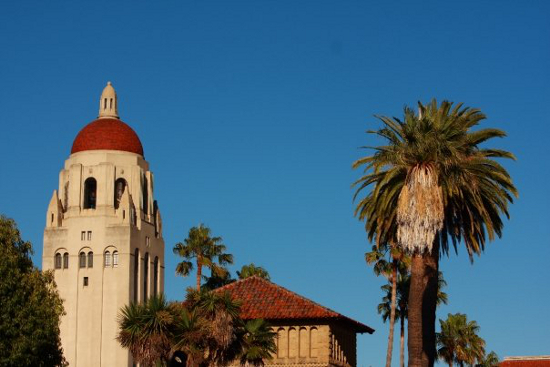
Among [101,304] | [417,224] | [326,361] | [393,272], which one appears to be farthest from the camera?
[101,304]

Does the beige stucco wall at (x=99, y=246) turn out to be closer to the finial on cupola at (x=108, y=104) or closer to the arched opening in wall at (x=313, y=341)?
the finial on cupola at (x=108, y=104)

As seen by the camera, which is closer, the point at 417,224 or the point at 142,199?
the point at 417,224

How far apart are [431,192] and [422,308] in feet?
14.9

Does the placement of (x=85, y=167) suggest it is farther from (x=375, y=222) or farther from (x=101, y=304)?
(x=375, y=222)

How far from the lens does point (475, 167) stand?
43.3 meters

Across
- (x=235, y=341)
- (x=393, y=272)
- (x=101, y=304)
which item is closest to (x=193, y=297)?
(x=235, y=341)

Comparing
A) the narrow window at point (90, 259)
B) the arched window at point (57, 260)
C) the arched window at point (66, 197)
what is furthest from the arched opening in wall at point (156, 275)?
the arched window at point (66, 197)

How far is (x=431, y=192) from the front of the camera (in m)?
41.4

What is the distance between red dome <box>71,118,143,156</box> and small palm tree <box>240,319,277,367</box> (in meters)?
52.5

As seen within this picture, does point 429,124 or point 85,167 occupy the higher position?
point 85,167

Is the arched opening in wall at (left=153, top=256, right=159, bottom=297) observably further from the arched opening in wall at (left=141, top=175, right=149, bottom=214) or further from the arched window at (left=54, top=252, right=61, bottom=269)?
the arched window at (left=54, top=252, right=61, bottom=269)

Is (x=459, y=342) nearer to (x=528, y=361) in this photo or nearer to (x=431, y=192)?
(x=528, y=361)

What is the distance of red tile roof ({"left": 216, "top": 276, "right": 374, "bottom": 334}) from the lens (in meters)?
59.2

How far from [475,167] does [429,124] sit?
247 centimetres
